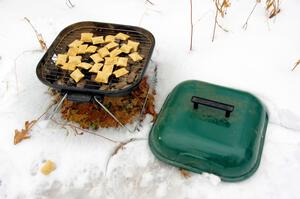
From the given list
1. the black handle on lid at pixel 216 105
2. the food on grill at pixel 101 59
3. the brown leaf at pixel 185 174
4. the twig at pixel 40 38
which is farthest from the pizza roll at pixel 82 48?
the brown leaf at pixel 185 174

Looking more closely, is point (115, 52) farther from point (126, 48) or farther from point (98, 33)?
point (98, 33)

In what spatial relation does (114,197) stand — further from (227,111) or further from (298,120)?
(298,120)

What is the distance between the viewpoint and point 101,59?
1.80m

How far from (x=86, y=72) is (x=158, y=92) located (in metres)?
0.48

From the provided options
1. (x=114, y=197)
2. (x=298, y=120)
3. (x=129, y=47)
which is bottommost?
→ (x=114, y=197)

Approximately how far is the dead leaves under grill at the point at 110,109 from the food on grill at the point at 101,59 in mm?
209

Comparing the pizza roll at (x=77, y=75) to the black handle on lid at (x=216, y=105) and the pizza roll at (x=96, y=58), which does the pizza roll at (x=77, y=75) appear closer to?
the pizza roll at (x=96, y=58)

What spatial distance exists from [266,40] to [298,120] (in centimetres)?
68

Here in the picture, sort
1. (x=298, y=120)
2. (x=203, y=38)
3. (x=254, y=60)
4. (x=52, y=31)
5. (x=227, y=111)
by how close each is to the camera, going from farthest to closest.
A: (x=52, y=31) < (x=203, y=38) < (x=254, y=60) < (x=298, y=120) < (x=227, y=111)

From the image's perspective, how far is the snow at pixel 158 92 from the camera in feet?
5.28

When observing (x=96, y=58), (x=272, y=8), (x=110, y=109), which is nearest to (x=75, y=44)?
(x=96, y=58)

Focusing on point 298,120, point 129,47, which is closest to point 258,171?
point 298,120

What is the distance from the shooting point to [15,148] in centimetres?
181

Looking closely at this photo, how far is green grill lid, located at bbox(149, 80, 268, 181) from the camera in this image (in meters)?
1.51
